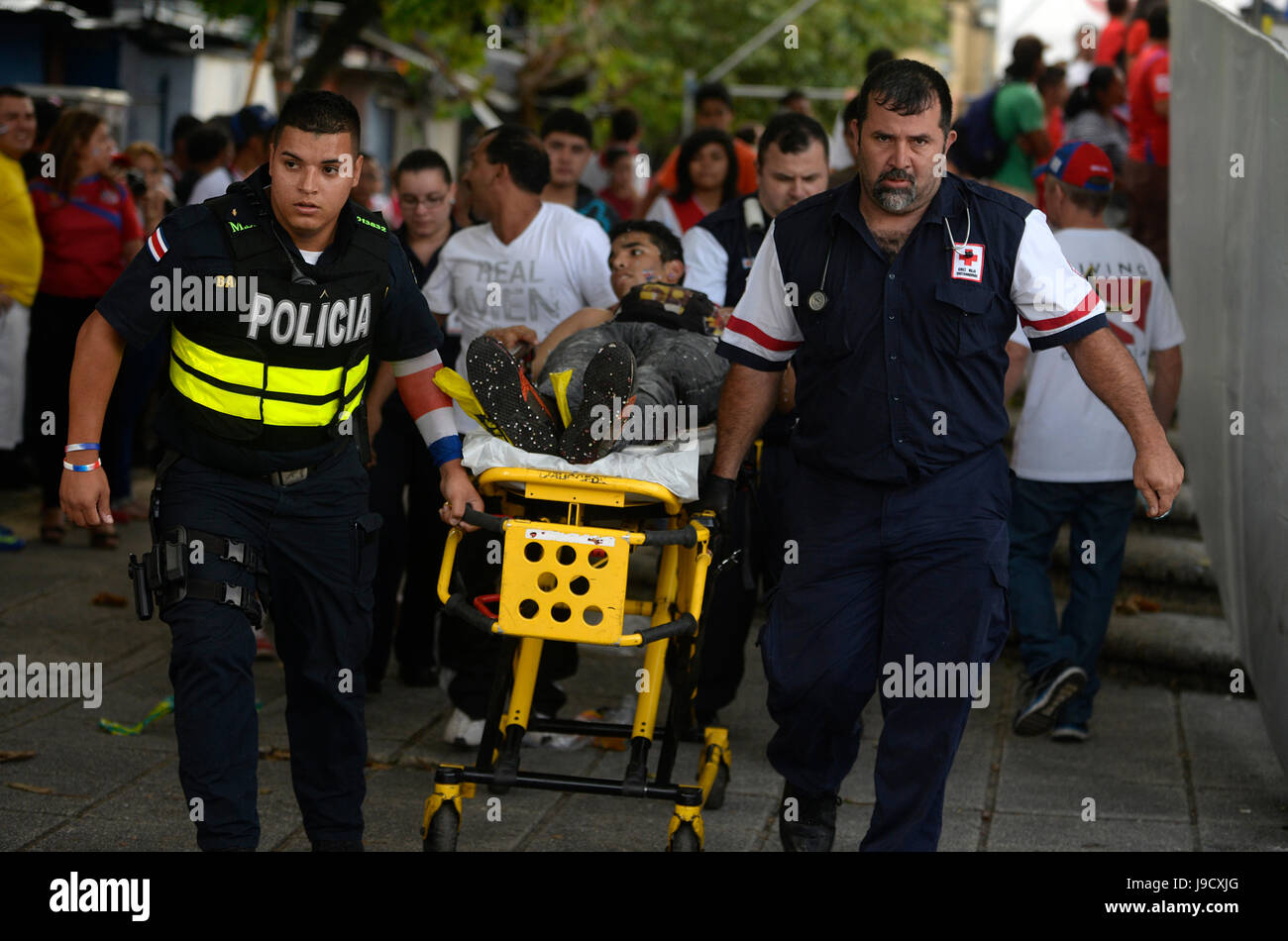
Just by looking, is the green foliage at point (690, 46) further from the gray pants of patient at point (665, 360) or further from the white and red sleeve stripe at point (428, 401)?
the white and red sleeve stripe at point (428, 401)

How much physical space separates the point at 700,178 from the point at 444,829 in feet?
14.3

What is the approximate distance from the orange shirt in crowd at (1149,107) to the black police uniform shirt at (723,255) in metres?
3.77

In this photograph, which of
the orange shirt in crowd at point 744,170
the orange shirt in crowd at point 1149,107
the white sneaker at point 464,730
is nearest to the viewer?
the white sneaker at point 464,730

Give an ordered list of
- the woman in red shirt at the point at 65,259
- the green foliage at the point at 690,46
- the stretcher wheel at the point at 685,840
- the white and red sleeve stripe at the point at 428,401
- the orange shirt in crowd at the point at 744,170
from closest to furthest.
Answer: the stretcher wheel at the point at 685,840 → the white and red sleeve stripe at the point at 428,401 → the woman in red shirt at the point at 65,259 → the orange shirt in crowd at the point at 744,170 → the green foliage at the point at 690,46

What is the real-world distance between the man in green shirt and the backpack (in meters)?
0.04

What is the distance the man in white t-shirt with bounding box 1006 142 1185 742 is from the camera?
612 cm

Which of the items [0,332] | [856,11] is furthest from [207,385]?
[856,11]

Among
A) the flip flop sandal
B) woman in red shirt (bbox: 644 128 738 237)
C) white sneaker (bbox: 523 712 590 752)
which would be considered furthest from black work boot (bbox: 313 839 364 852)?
the flip flop sandal

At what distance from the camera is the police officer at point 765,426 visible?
5.79 m

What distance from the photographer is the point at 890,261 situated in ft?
13.8

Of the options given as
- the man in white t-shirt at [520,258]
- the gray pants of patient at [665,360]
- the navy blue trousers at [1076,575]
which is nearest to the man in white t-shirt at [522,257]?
the man in white t-shirt at [520,258]

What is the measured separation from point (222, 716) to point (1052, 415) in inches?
140

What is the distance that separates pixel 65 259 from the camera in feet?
28.3

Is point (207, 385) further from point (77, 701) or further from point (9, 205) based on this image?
point (9, 205)
